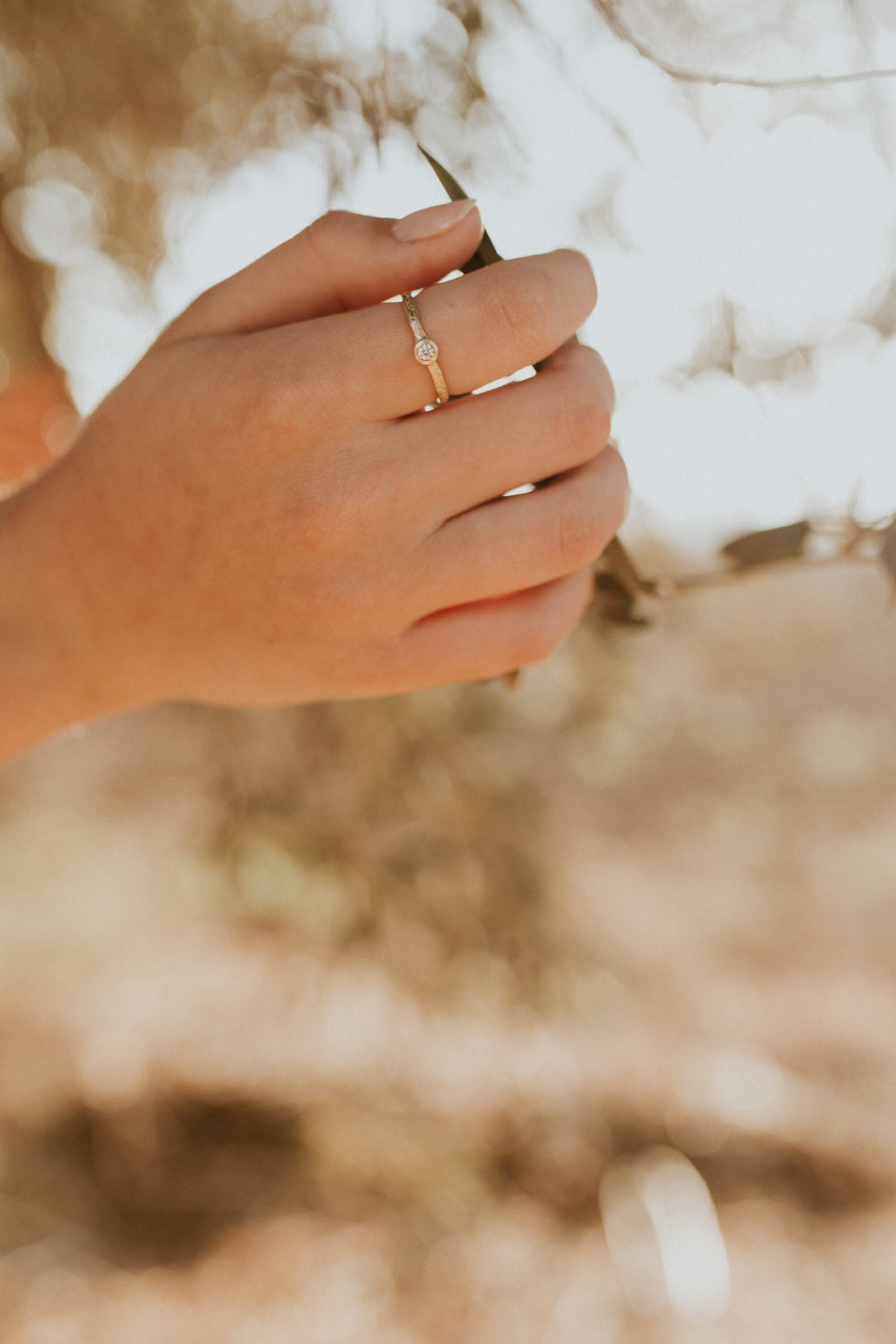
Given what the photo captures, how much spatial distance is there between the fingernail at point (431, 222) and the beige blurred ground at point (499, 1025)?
106 centimetres

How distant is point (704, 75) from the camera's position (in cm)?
83

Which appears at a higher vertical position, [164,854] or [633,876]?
[164,854]

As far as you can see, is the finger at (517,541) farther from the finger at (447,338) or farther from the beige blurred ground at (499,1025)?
the beige blurred ground at (499,1025)

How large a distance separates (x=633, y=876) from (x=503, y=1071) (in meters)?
0.79

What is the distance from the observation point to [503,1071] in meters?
2.09

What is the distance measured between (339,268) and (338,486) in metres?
0.19

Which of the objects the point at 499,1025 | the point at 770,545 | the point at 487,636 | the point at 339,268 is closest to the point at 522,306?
the point at 339,268

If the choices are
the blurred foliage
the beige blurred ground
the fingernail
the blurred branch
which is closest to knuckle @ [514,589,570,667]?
the fingernail

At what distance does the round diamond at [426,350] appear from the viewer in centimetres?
Result: 67

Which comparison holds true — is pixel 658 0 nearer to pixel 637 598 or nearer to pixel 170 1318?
pixel 637 598

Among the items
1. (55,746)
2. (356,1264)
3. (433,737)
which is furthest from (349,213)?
(55,746)

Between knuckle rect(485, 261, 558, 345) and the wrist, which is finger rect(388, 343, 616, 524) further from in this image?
the wrist

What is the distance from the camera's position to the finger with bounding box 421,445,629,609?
28.8 inches

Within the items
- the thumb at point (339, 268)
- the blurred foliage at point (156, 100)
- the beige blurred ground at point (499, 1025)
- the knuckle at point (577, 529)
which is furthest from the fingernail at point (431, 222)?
the beige blurred ground at point (499, 1025)
